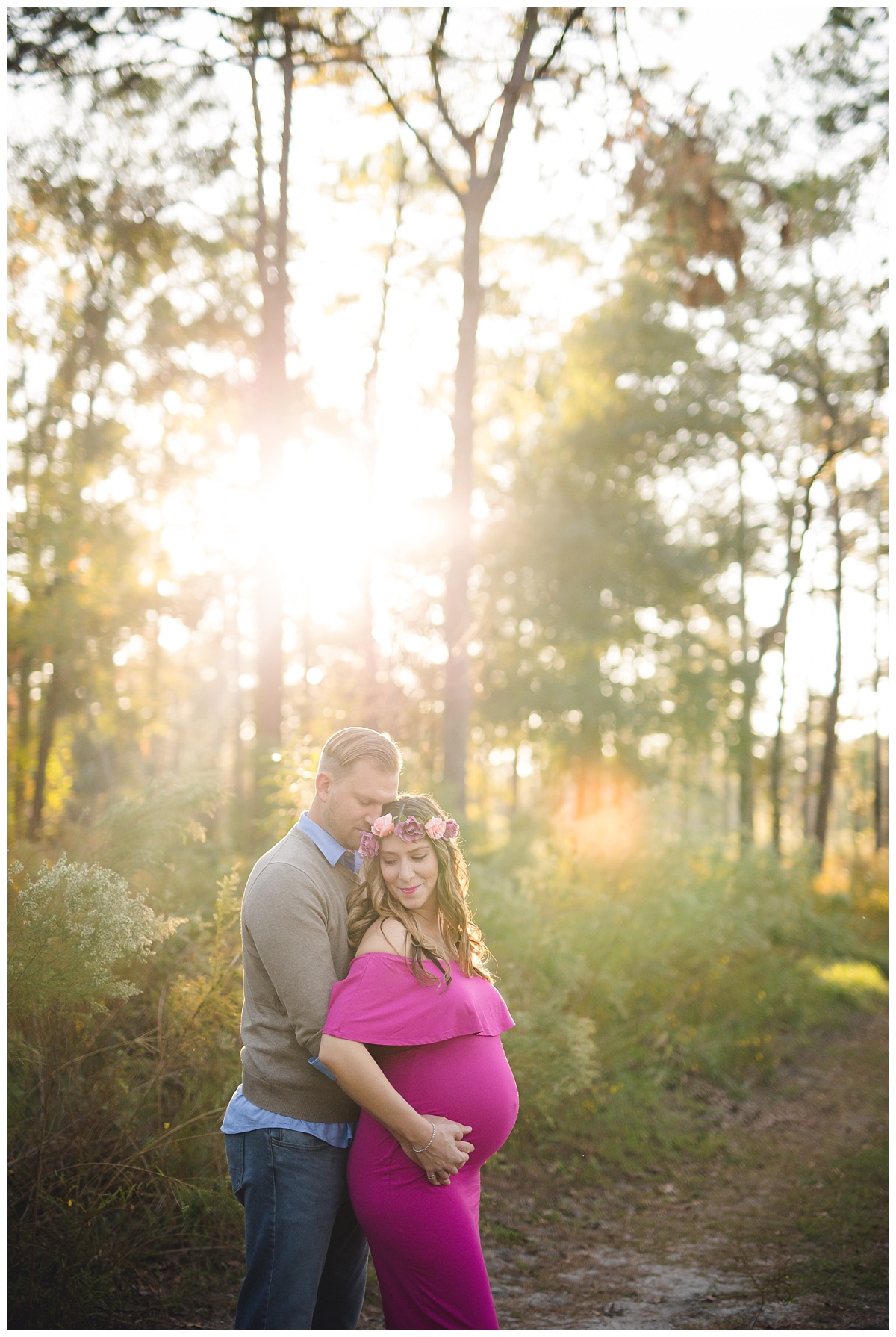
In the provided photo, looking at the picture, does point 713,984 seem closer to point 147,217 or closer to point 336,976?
point 336,976

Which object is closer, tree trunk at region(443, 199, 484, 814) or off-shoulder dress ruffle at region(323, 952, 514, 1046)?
off-shoulder dress ruffle at region(323, 952, 514, 1046)

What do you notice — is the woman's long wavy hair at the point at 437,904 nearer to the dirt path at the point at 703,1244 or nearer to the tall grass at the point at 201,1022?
the tall grass at the point at 201,1022

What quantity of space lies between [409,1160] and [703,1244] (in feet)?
11.7

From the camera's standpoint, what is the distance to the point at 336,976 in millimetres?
2895

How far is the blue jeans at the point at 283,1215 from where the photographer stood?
2.75 m

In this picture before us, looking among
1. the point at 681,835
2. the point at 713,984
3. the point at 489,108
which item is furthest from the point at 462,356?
the point at 713,984

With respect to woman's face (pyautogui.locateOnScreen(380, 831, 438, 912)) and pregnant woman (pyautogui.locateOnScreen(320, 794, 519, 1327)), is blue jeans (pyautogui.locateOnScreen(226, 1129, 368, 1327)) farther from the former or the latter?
woman's face (pyautogui.locateOnScreen(380, 831, 438, 912))

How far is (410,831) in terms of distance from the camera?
2.98 meters

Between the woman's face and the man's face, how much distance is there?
102 millimetres

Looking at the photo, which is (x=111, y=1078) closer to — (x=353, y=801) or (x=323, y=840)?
(x=323, y=840)

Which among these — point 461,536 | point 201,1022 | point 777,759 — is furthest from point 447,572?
point 777,759

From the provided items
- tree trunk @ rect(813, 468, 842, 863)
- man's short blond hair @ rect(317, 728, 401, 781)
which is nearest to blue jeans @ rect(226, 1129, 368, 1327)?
man's short blond hair @ rect(317, 728, 401, 781)

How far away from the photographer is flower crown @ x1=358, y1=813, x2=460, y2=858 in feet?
9.72

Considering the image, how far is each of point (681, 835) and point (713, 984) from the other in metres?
1.55
